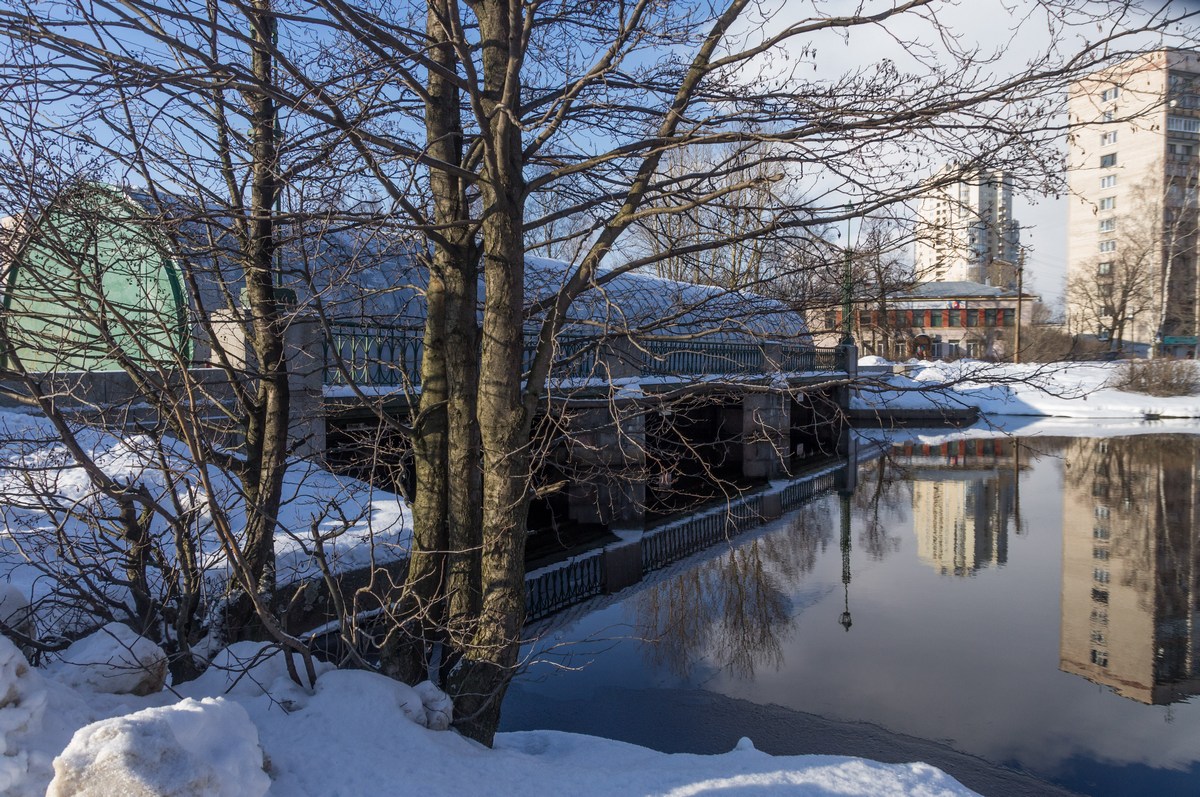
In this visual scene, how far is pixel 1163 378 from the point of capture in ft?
132

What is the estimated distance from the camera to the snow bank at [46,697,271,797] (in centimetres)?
290

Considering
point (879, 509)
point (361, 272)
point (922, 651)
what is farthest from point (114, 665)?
point (879, 509)

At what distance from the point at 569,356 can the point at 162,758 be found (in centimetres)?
392

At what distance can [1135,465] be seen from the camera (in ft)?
76.9

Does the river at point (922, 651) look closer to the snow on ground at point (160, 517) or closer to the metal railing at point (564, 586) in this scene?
the metal railing at point (564, 586)

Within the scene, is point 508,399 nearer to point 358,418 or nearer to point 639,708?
point 639,708

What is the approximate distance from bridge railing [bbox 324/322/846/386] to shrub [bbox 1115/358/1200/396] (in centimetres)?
1970

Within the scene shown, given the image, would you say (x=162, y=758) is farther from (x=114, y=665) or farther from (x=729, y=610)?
(x=729, y=610)

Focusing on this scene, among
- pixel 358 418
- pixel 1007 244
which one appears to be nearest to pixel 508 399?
pixel 1007 244

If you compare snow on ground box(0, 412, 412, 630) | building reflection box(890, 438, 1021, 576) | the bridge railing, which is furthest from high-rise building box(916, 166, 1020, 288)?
snow on ground box(0, 412, 412, 630)

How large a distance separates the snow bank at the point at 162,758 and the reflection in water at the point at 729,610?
207 inches

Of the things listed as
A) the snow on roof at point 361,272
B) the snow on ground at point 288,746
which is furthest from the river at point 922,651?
the snow on roof at point 361,272

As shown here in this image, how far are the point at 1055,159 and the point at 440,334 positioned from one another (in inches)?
162

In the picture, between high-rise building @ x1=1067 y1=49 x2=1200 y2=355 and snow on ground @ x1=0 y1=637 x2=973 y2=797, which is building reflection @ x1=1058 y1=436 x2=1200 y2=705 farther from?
high-rise building @ x1=1067 y1=49 x2=1200 y2=355
